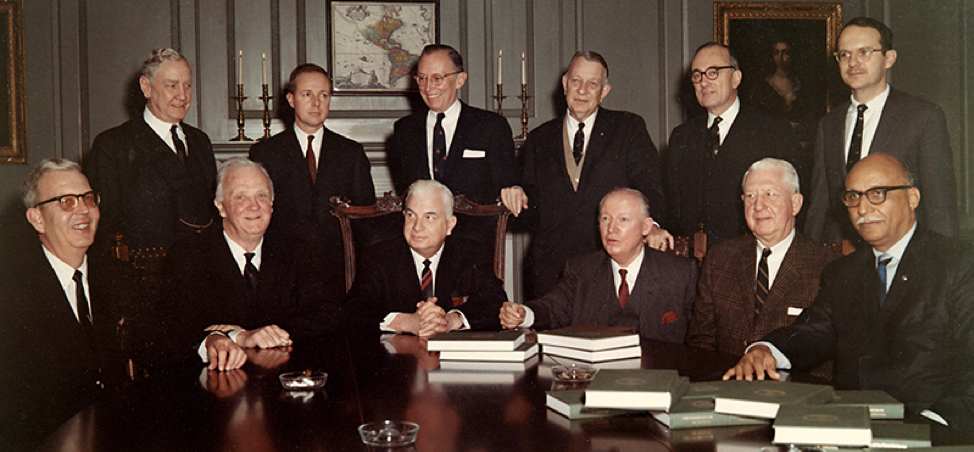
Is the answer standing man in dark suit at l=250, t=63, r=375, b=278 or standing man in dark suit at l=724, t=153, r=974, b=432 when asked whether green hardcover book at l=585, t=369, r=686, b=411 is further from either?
standing man in dark suit at l=250, t=63, r=375, b=278

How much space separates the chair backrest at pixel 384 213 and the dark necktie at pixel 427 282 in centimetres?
34

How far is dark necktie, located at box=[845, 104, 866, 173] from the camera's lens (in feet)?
12.5

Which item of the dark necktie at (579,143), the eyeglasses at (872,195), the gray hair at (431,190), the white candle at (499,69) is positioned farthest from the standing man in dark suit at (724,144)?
the white candle at (499,69)

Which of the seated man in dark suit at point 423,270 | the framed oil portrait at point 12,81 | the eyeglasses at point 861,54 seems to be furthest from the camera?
the framed oil portrait at point 12,81

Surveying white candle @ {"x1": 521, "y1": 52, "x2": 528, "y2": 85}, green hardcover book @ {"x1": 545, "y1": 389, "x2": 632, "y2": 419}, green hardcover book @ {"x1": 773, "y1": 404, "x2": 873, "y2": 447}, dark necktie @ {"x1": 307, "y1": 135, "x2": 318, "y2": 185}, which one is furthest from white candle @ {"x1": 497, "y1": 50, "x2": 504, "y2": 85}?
green hardcover book @ {"x1": 773, "y1": 404, "x2": 873, "y2": 447}

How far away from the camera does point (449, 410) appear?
1.80 metres

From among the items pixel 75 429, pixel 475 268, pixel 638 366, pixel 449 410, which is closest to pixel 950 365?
pixel 638 366

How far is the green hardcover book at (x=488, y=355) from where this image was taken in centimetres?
233

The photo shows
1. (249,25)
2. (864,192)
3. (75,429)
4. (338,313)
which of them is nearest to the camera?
(75,429)

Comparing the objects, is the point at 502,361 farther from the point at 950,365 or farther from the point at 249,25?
the point at 249,25

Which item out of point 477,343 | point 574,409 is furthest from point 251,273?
point 574,409

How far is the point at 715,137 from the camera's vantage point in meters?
4.16

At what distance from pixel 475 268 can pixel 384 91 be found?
8.88 ft

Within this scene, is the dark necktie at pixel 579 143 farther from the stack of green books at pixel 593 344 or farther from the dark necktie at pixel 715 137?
the stack of green books at pixel 593 344
